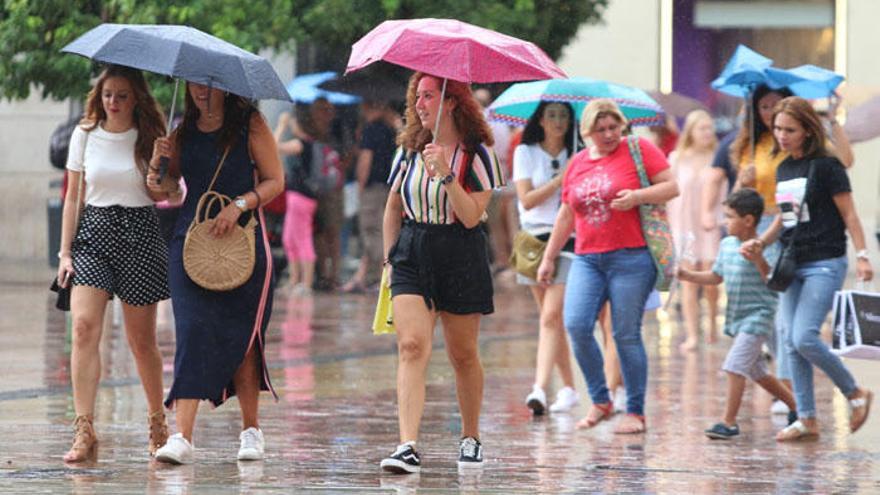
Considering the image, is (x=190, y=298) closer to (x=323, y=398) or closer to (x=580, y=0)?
(x=323, y=398)

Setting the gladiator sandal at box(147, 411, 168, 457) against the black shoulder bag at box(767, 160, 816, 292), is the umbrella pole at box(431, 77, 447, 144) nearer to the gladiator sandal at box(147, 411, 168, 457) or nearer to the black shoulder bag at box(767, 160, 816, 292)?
the gladiator sandal at box(147, 411, 168, 457)

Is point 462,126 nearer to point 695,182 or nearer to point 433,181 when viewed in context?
point 433,181

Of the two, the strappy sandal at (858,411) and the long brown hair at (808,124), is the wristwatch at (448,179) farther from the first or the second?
the strappy sandal at (858,411)

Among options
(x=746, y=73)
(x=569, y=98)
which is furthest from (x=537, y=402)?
(x=746, y=73)

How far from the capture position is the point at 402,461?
900 centimetres

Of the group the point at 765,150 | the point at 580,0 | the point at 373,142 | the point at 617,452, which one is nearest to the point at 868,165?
the point at 580,0

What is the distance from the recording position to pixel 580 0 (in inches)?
985

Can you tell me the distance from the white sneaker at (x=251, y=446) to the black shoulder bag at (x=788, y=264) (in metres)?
2.91

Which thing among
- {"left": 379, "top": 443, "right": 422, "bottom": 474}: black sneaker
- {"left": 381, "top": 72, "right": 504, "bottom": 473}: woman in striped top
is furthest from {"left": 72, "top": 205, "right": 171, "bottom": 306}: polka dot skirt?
{"left": 379, "top": 443, "right": 422, "bottom": 474}: black sneaker

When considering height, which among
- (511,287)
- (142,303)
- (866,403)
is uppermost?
(142,303)

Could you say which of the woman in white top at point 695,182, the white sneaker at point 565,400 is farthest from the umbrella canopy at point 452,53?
the woman in white top at point 695,182

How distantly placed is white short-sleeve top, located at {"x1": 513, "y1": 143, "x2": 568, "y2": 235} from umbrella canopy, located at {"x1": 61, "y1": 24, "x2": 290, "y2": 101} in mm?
3272

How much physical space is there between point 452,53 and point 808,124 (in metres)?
2.48

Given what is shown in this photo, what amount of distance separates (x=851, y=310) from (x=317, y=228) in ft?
41.7
